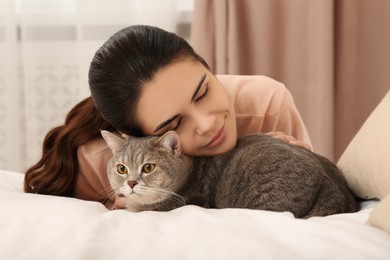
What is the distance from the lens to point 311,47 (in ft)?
7.43

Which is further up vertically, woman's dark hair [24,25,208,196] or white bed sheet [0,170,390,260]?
woman's dark hair [24,25,208,196]

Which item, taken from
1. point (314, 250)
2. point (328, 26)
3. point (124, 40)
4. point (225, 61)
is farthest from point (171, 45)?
point (328, 26)

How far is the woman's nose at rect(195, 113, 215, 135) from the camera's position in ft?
3.78

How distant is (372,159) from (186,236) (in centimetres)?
49

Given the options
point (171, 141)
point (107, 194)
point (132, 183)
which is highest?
point (171, 141)

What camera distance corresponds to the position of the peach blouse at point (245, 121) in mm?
1425

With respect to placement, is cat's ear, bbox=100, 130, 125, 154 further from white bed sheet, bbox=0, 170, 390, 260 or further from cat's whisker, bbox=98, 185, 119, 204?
white bed sheet, bbox=0, 170, 390, 260

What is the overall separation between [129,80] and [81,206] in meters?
0.34

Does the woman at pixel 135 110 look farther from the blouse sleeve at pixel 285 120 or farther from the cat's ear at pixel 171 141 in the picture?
the blouse sleeve at pixel 285 120

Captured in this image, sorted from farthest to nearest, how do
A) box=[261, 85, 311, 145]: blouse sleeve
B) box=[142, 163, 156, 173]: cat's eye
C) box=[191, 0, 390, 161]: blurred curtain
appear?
box=[191, 0, 390, 161]: blurred curtain
box=[261, 85, 311, 145]: blouse sleeve
box=[142, 163, 156, 173]: cat's eye

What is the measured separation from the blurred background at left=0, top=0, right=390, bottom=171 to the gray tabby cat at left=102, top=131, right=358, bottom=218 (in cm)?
109

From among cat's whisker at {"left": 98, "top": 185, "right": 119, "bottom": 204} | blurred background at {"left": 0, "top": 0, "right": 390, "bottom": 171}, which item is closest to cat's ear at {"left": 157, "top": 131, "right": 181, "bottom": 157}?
cat's whisker at {"left": 98, "top": 185, "right": 119, "bottom": 204}

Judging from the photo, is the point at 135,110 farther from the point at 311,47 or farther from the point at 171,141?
the point at 311,47

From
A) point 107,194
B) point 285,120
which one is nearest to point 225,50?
point 285,120
